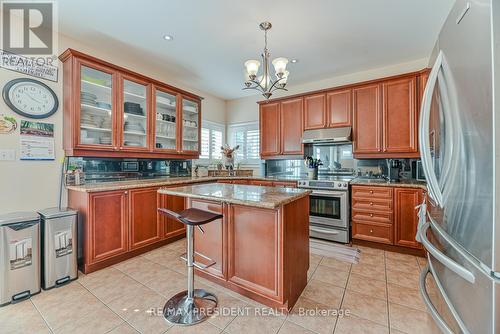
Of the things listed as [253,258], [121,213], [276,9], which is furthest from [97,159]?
[276,9]

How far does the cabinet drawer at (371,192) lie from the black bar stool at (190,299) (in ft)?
7.47

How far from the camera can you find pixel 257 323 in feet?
5.22

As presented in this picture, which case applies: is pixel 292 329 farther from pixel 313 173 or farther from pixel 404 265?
pixel 313 173

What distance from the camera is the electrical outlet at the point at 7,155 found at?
2127 mm

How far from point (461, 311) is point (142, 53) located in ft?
12.7

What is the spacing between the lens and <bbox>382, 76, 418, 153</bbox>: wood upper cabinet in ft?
9.87

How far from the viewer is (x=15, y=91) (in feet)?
7.27

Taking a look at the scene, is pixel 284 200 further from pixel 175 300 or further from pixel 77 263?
pixel 77 263

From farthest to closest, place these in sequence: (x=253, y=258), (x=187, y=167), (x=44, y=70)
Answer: (x=187, y=167)
(x=44, y=70)
(x=253, y=258)

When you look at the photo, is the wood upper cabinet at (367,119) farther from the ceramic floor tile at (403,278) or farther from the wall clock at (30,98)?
the wall clock at (30,98)

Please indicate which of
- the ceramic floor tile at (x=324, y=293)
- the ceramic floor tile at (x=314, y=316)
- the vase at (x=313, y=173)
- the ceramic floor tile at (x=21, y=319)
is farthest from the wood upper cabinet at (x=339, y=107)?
the ceramic floor tile at (x=21, y=319)

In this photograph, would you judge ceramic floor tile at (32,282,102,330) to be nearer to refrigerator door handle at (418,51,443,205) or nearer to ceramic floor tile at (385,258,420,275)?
refrigerator door handle at (418,51,443,205)

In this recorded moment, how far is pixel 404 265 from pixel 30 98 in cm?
461

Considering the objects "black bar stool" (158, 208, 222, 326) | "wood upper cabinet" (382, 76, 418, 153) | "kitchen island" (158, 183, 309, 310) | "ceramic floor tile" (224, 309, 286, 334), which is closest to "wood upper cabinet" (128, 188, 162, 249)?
"kitchen island" (158, 183, 309, 310)
